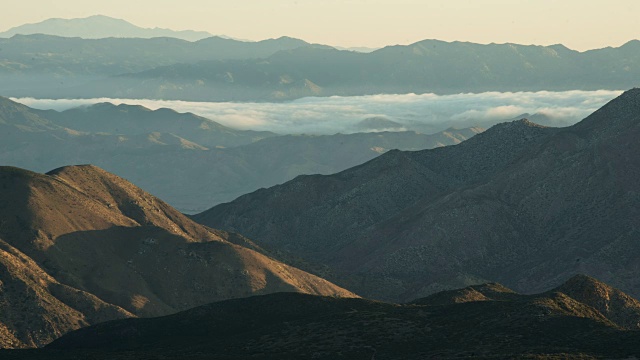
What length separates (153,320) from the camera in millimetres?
172375

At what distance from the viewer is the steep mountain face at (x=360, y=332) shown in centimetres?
13350

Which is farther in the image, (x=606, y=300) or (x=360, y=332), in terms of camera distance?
(x=606, y=300)

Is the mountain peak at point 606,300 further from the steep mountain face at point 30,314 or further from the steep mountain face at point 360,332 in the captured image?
the steep mountain face at point 30,314

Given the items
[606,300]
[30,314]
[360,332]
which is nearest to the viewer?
[360,332]

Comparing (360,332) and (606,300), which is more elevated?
(606,300)

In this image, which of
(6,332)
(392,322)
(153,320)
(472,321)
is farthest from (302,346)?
(6,332)

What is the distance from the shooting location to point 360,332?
148 m

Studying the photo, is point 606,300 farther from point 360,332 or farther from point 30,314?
point 30,314

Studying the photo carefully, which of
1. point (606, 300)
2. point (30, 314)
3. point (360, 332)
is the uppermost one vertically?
point (606, 300)

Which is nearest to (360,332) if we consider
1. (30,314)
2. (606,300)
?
(606,300)

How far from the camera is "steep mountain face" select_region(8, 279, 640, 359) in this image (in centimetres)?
13350

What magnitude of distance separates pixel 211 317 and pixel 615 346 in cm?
6653

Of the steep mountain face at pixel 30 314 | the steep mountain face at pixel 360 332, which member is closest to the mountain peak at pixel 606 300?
the steep mountain face at pixel 360 332

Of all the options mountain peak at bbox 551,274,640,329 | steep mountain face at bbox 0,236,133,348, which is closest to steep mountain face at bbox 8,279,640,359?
mountain peak at bbox 551,274,640,329
